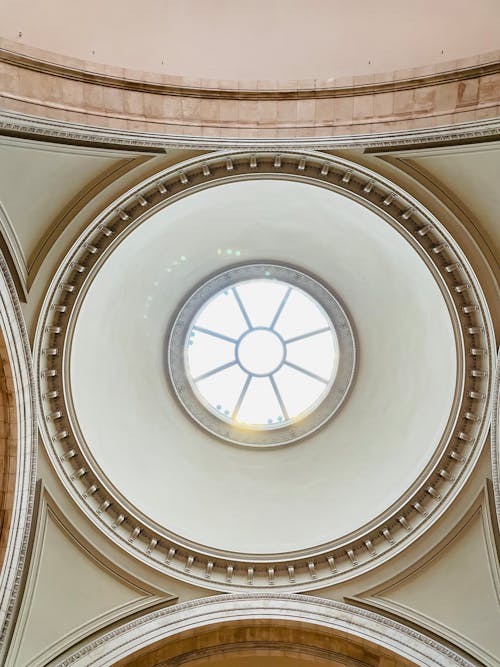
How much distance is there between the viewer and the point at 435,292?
28.5ft

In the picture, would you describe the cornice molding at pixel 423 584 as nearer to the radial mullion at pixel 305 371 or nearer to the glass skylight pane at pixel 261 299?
the radial mullion at pixel 305 371

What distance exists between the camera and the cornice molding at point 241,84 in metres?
5.11

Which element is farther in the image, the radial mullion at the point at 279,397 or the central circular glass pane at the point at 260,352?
the central circular glass pane at the point at 260,352

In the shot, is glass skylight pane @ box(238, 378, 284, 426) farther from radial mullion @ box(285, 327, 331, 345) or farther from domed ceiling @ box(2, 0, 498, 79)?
→ domed ceiling @ box(2, 0, 498, 79)

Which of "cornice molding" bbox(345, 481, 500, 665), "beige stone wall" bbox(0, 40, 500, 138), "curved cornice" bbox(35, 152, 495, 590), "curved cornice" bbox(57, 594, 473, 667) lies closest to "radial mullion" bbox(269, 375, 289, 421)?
"curved cornice" bbox(35, 152, 495, 590)

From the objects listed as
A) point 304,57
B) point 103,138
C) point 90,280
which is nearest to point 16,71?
point 103,138

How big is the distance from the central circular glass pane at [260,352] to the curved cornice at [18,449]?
4.85m

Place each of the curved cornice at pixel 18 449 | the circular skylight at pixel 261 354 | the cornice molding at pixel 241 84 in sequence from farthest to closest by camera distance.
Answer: the circular skylight at pixel 261 354
the curved cornice at pixel 18 449
the cornice molding at pixel 241 84

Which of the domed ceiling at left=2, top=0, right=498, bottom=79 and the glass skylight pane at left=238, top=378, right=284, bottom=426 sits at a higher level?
the glass skylight pane at left=238, top=378, right=284, bottom=426

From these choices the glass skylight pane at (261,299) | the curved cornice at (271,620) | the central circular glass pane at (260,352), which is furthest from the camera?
the central circular glass pane at (260,352)

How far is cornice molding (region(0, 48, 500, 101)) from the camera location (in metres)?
5.11

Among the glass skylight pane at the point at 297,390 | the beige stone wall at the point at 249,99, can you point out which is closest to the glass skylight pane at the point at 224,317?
the glass skylight pane at the point at 297,390

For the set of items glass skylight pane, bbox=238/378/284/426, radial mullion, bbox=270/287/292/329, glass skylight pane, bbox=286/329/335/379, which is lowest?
glass skylight pane, bbox=238/378/284/426

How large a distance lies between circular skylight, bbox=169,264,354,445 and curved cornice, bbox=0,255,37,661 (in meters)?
3.32
